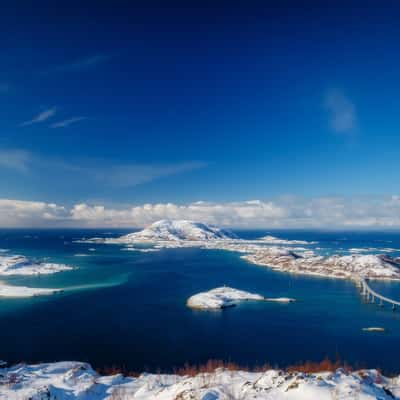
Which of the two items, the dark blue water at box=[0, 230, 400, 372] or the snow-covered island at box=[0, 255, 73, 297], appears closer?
the dark blue water at box=[0, 230, 400, 372]

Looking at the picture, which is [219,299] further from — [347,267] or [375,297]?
[347,267]

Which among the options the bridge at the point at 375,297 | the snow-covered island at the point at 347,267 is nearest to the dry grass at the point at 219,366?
the bridge at the point at 375,297

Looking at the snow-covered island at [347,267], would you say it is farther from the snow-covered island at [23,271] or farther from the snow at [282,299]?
the snow-covered island at [23,271]

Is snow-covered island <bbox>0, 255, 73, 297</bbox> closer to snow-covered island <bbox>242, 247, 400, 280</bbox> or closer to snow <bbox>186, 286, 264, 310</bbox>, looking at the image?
snow <bbox>186, 286, 264, 310</bbox>

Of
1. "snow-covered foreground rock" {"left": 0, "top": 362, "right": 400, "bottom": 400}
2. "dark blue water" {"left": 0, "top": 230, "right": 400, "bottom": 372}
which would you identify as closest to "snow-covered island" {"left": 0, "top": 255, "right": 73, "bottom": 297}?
"dark blue water" {"left": 0, "top": 230, "right": 400, "bottom": 372}

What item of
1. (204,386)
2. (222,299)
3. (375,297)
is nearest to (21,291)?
(222,299)
